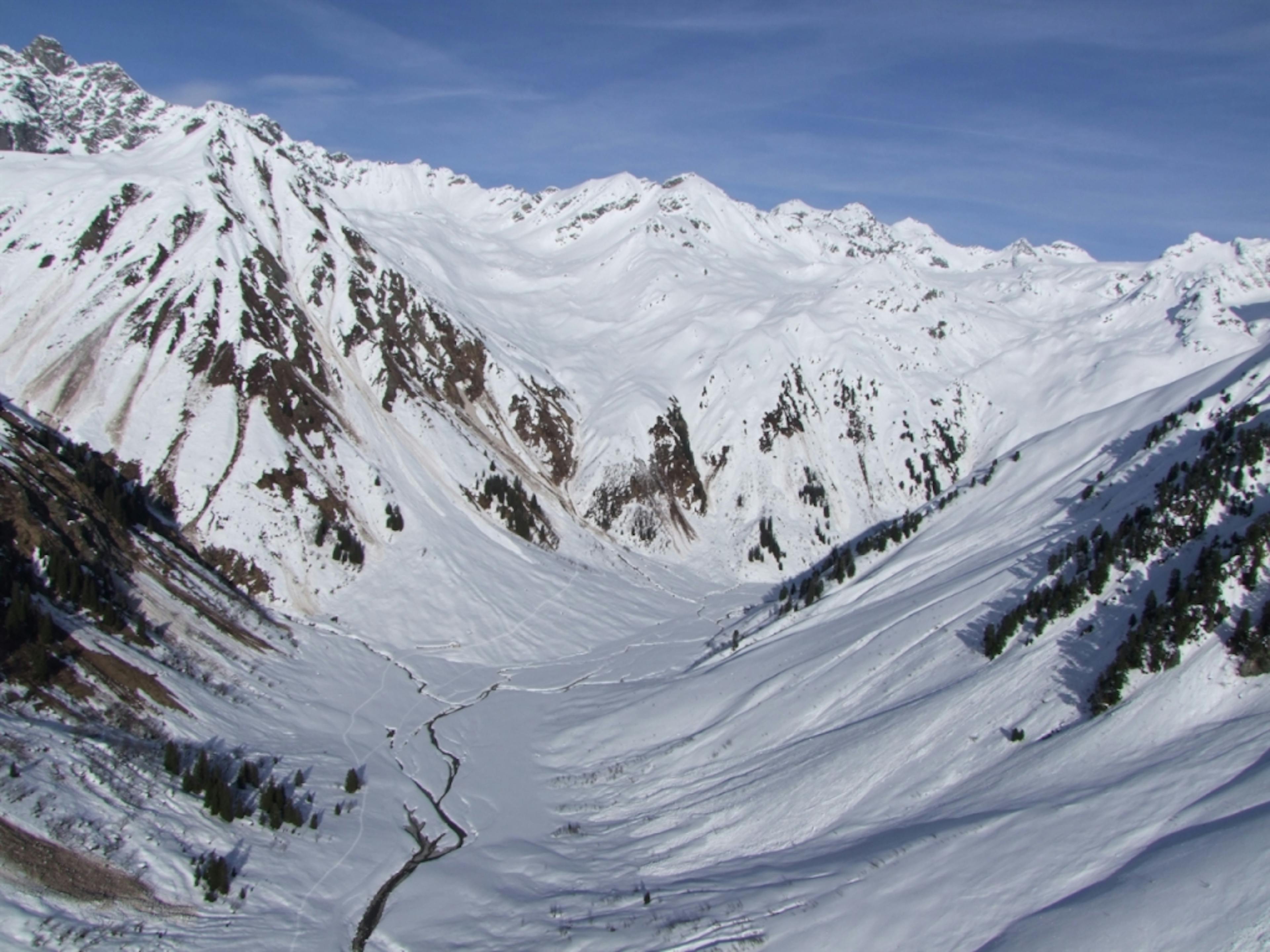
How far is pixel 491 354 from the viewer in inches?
3538

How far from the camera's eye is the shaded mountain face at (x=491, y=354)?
192 ft

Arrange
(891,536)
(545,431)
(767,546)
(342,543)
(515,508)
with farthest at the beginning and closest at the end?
(545,431), (767,546), (515,508), (891,536), (342,543)

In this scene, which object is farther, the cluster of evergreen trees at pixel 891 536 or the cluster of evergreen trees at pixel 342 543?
the cluster of evergreen trees at pixel 891 536

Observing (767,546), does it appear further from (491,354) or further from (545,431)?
(491,354)

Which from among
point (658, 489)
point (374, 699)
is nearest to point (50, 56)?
point (658, 489)

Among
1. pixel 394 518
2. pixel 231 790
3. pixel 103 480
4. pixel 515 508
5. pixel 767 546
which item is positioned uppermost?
pixel 103 480

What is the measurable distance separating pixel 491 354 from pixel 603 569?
29.5 meters

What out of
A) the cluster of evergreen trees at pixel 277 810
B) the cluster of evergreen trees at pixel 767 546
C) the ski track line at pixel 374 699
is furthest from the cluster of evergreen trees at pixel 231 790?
the cluster of evergreen trees at pixel 767 546

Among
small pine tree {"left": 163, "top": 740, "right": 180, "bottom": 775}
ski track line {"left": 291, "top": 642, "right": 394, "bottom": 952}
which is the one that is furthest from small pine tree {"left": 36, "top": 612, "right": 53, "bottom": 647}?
ski track line {"left": 291, "top": 642, "right": 394, "bottom": 952}

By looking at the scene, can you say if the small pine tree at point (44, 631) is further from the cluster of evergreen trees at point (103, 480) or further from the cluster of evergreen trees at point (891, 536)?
the cluster of evergreen trees at point (891, 536)

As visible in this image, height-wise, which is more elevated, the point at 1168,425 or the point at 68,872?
the point at 1168,425

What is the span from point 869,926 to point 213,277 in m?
67.5

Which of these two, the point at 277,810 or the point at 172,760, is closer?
the point at 172,760

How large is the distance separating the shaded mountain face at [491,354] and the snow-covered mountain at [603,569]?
1.49ft
